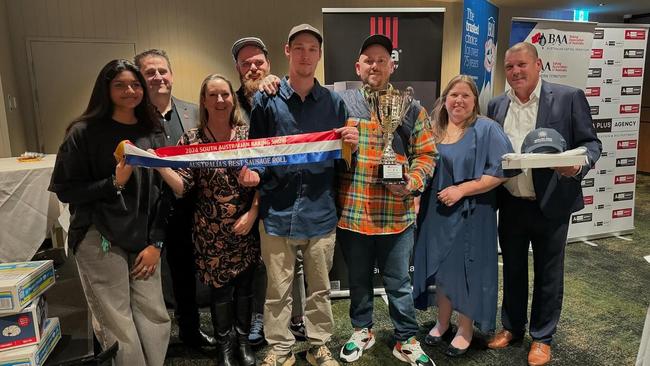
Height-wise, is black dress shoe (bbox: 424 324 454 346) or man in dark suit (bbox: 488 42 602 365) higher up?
man in dark suit (bbox: 488 42 602 365)

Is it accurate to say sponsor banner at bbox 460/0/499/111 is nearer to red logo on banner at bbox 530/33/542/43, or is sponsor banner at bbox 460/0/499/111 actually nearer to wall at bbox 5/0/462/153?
red logo on banner at bbox 530/33/542/43

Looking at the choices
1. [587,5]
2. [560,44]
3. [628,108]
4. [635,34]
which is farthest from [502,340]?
[587,5]

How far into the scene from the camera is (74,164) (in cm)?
164

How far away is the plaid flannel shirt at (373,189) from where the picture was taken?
2.06 m

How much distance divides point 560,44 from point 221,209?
12.3 ft

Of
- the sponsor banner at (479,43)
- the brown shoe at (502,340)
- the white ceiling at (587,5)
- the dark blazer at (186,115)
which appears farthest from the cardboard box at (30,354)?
the white ceiling at (587,5)

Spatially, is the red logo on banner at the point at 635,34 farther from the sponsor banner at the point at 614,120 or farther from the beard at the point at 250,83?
the beard at the point at 250,83

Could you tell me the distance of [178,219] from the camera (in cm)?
231

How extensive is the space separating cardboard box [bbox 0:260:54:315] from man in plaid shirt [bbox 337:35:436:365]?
1.30m

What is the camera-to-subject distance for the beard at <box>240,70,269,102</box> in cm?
242

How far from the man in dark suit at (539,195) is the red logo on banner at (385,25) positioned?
1.07 m

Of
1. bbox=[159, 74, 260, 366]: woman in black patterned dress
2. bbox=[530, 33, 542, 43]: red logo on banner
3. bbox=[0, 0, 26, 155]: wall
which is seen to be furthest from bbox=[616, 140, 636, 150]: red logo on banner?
bbox=[0, 0, 26, 155]: wall

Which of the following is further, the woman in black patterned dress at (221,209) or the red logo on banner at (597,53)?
the red logo on banner at (597,53)

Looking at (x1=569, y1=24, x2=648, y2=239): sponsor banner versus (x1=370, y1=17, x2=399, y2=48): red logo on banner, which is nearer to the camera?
(x1=370, y1=17, x2=399, y2=48): red logo on banner
